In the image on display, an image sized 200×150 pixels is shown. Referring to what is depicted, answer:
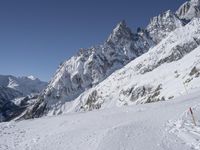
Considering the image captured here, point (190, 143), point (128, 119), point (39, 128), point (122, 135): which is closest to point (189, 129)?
point (190, 143)

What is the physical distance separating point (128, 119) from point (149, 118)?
232 cm

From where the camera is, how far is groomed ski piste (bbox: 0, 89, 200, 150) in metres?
22.5

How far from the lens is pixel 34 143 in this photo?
1062 inches

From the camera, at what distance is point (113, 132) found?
2567 cm

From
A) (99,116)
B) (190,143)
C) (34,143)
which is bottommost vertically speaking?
(190,143)

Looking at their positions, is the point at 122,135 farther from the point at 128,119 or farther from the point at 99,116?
the point at 99,116

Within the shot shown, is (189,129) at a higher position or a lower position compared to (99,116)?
lower

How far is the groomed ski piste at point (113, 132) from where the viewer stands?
22.5 m

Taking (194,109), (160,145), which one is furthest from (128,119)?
(160,145)

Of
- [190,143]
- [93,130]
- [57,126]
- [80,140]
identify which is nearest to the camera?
[190,143]

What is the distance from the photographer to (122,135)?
24.8 m

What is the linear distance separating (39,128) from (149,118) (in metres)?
11.7

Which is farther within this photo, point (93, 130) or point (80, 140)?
point (93, 130)

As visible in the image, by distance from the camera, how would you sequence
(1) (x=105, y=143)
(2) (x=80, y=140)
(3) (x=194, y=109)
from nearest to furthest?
(1) (x=105, y=143)
(2) (x=80, y=140)
(3) (x=194, y=109)
